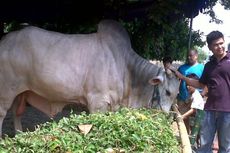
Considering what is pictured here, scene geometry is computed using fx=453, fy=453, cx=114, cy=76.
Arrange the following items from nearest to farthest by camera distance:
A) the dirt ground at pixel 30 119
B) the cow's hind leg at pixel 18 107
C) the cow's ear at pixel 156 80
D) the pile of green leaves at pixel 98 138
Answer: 1. the pile of green leaves at pixel 98 138
2. the cow's ear at pixel 156 80
3. the cow's hind leg at pixel 18 107
4. the dirt ground at pixel 30 119

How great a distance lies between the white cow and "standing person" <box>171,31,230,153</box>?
2.25 ft

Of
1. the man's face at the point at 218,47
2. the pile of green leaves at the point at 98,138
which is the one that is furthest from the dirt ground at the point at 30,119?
the pile of green leaves at the point at 98,138

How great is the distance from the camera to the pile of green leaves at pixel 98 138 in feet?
8.50

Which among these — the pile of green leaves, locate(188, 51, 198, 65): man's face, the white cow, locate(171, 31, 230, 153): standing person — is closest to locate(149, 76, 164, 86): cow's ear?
the white cow

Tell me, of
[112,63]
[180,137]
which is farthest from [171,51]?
[180,137]

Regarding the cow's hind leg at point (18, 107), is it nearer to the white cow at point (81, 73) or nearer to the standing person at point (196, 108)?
the white cow at point (81, 73)

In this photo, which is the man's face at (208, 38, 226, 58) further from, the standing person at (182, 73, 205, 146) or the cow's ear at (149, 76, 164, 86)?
the standing person at (182, 73, 205, 146)

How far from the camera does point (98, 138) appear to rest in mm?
2760

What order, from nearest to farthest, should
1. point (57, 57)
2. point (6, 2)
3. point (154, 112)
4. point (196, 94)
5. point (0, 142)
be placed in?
point (0, 142) → point (154, 112) → point (57, 57) → point (196, 94) → point (6, 2)

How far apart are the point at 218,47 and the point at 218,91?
44 centimetres

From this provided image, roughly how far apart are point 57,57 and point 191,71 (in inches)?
74.6

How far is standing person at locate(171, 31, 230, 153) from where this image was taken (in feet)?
14.5

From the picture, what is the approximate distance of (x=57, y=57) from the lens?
5395mm

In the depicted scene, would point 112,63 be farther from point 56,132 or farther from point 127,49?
point 56,132
